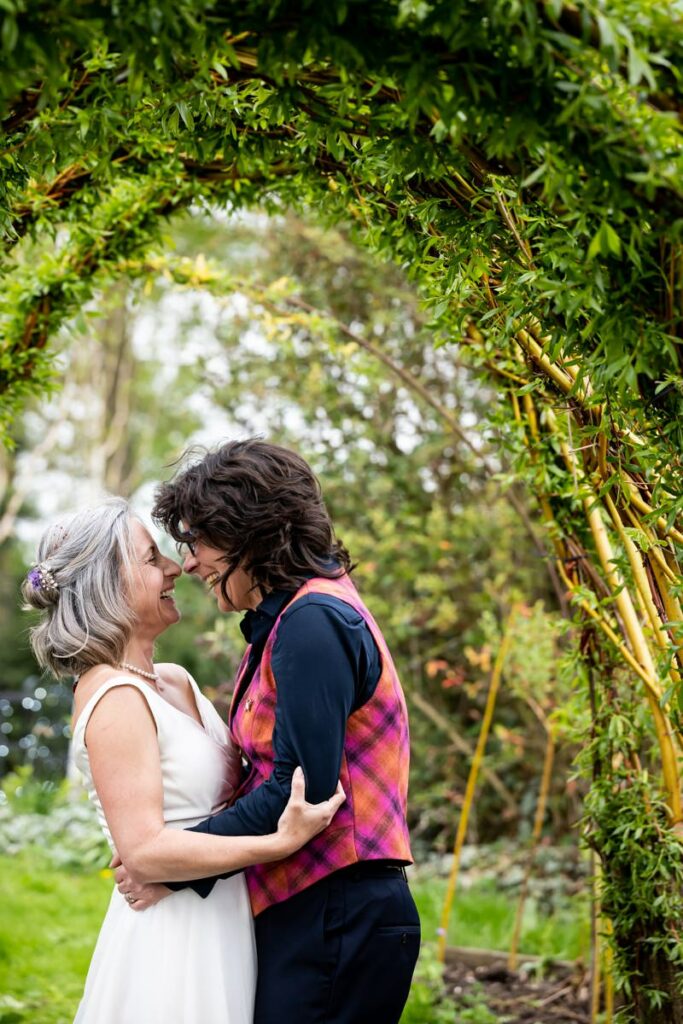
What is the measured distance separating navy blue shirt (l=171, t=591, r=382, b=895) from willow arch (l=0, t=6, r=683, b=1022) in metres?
0.57

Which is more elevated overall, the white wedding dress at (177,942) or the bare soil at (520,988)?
the white wedding dress at (177,942)

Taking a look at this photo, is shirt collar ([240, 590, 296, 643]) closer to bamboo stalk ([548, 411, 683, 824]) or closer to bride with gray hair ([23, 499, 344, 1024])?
bride with gray hair ([23, 499, 344, 1024])

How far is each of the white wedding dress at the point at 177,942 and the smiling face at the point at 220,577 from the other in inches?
10.5

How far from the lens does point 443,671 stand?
23.1ft

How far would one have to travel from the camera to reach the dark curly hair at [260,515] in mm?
2113

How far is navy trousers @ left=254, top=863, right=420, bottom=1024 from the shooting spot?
199 centimetres

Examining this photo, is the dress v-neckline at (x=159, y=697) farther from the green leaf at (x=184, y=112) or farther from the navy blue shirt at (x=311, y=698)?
the green leaf at (x=184, y=112)

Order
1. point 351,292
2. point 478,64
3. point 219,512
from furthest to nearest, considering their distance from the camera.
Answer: point 351,292 < point 219,512 < point 478,64

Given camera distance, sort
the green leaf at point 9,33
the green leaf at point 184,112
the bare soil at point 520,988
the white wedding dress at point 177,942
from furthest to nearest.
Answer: the bare soil at point 520,988 < the white wedding dress at point 177,942 < the green leaf at point 184,112 < the green leaf at point 9,33

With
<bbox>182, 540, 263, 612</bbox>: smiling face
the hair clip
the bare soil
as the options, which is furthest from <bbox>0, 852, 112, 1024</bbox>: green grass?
<bbox>182, 540, 263, 612</bbox>: smiling face

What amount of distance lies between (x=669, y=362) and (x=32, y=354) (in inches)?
91.6

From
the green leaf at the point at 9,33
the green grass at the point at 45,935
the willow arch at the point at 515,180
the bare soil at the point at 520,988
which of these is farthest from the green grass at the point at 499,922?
the green leaf at the point at 9,33

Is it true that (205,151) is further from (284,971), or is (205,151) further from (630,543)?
(284,971)

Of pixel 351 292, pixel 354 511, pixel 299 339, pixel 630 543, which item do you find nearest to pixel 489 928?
pixel 354 511
